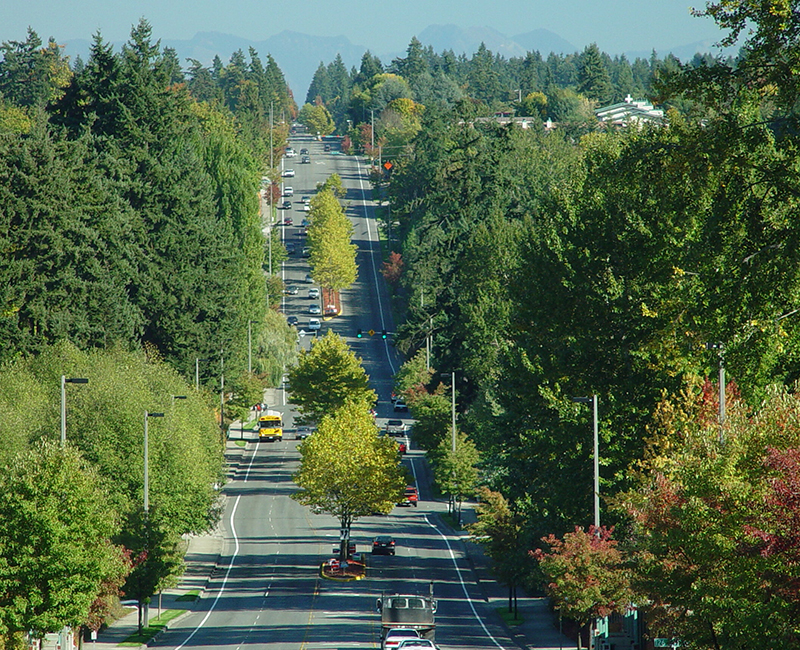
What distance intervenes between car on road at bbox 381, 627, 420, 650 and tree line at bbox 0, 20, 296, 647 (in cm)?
917

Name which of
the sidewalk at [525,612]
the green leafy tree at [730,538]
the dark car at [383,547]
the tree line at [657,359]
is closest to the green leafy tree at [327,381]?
the tree line at [657,359]

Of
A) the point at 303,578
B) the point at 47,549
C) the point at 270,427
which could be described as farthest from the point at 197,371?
the point at 47,549

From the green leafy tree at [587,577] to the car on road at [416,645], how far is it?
5135mm

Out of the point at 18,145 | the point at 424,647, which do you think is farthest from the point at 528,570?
the point at 18,145

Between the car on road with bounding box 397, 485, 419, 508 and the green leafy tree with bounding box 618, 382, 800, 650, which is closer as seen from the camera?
the green leafy tree with bounding box 618, 382, 800, 650

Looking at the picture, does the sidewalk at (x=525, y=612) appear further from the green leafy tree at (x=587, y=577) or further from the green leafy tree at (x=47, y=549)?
the green leafy tree at (x=47, y=549)

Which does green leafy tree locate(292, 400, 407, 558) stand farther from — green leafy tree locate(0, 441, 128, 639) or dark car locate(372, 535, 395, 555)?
green leafy tree locate(0, 441, 128, 639)

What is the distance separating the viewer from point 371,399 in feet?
341

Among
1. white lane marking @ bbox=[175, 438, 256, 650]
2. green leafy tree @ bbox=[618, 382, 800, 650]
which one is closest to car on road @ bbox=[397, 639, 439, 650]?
white lane marking @ bbox=[175, 438, 256, 650]

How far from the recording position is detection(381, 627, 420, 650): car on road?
42562 millimetres

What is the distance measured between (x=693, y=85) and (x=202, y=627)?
37.8m

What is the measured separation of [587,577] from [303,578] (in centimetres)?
2946

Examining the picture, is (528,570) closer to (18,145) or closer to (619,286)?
(619,286)

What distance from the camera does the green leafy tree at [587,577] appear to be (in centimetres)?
3803
